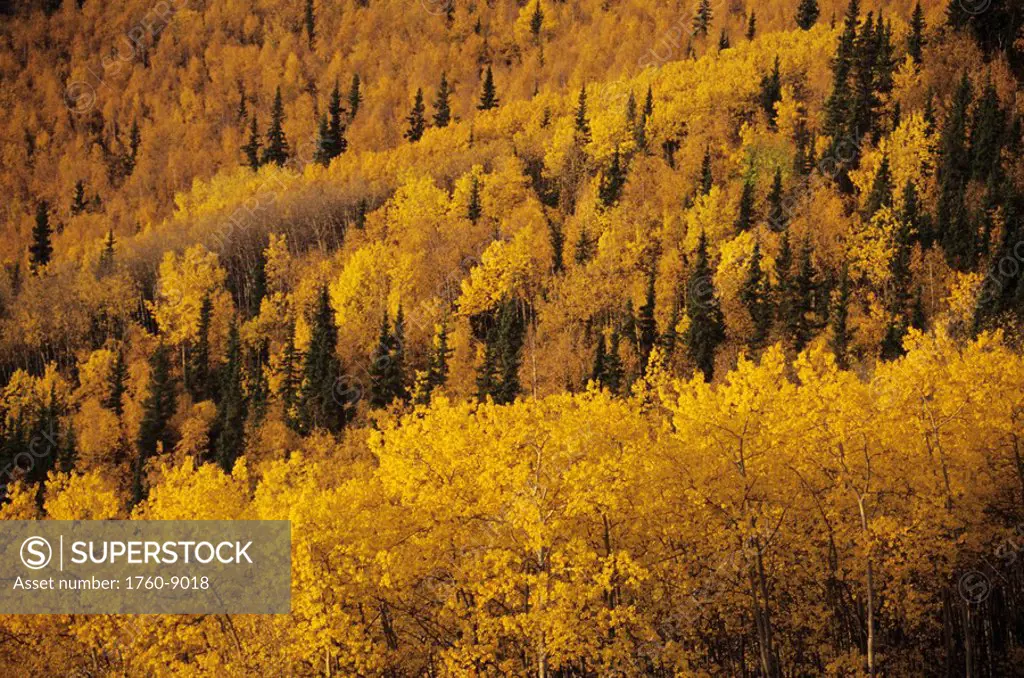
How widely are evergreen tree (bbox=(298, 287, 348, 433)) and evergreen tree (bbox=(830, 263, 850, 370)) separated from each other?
39.0 m

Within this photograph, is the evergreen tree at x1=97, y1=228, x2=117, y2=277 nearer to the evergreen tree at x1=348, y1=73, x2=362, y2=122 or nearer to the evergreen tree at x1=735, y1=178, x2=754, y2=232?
the evergreen tree at x1=348, y1=73, x2=362, y2=122

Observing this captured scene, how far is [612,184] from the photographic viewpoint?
96.6m

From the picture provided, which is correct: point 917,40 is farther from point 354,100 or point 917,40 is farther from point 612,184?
point 354,100

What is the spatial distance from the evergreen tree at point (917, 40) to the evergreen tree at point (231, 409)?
82.0 meters

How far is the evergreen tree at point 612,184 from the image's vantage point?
315ft

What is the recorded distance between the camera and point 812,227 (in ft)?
259

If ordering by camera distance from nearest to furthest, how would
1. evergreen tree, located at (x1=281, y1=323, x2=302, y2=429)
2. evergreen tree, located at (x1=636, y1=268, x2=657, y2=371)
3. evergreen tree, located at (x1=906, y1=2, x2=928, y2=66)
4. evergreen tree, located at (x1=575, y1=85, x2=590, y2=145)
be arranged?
evergreen tree, located at (x1=281, y1=323, x2=302, y2=429), evergreen tree, located at (x1=636, y1=268, x2=657, y2=371), evergreen tree, located at (x1=906, y1=2, x2=928, y2=66), evergreen tree, located at (x1=575, y1=85, x2=590, y2=145)

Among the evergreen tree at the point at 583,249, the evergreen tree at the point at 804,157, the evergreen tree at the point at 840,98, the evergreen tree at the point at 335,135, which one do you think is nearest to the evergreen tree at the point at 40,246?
the evergreen tree at the point at 335,135

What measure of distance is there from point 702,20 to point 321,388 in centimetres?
11905

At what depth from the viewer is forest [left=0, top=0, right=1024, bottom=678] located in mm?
20672

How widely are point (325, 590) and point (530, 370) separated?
53.2 m

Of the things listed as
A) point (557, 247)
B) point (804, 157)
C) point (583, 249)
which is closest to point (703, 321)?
point (583, 249)

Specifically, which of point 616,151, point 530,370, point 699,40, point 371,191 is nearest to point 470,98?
point 699,40

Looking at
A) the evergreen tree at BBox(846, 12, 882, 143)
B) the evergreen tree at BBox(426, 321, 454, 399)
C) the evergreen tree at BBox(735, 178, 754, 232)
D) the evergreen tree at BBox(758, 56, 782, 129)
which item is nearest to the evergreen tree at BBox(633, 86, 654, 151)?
the evergreen tree at BBox(758, 56, 782, 129)
